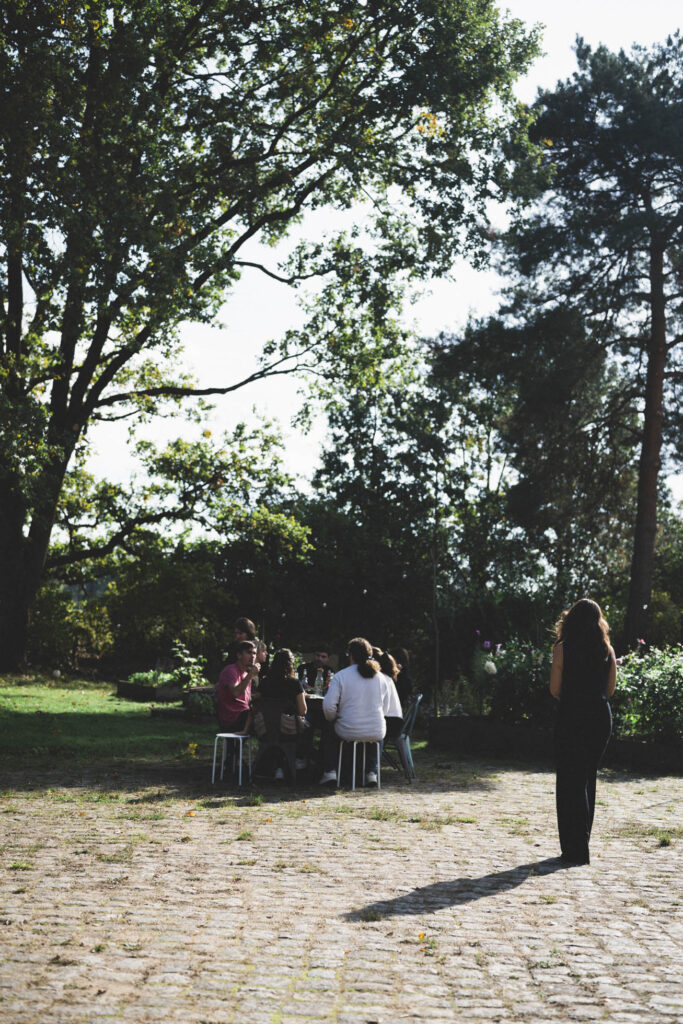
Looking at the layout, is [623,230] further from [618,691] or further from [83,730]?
[83,730]

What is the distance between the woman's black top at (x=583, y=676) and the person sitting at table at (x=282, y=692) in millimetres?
3837

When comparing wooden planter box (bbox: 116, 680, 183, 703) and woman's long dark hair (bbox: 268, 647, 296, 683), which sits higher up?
woman's long dark hair (bbox: 268, 647, 296, 683)

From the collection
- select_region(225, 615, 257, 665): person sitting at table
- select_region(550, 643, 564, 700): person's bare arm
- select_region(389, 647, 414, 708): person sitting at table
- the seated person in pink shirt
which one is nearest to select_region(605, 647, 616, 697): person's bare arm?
select_region(550, 643, 564, 700): person's bare arm

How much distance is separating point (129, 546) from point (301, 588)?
27.5 feet

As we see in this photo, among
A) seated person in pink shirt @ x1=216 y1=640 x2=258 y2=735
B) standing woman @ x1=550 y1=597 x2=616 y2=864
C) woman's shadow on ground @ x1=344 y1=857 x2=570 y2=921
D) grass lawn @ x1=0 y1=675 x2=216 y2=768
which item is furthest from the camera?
grass lawn @ x1=0 y1=675 x2=216 y2=768

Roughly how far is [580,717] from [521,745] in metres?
7.49

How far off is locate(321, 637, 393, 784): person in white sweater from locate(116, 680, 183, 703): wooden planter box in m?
12.1

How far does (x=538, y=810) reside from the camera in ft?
31.6

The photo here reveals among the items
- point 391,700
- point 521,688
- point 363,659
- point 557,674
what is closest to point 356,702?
point 363,659

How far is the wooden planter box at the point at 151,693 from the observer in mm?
22297

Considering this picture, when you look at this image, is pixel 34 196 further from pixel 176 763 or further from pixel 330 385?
pixel 330 385

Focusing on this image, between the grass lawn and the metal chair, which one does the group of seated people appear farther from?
the grass lawn

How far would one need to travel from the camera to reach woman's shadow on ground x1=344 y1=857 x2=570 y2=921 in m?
5.47

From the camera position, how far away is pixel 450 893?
598 centimetres
